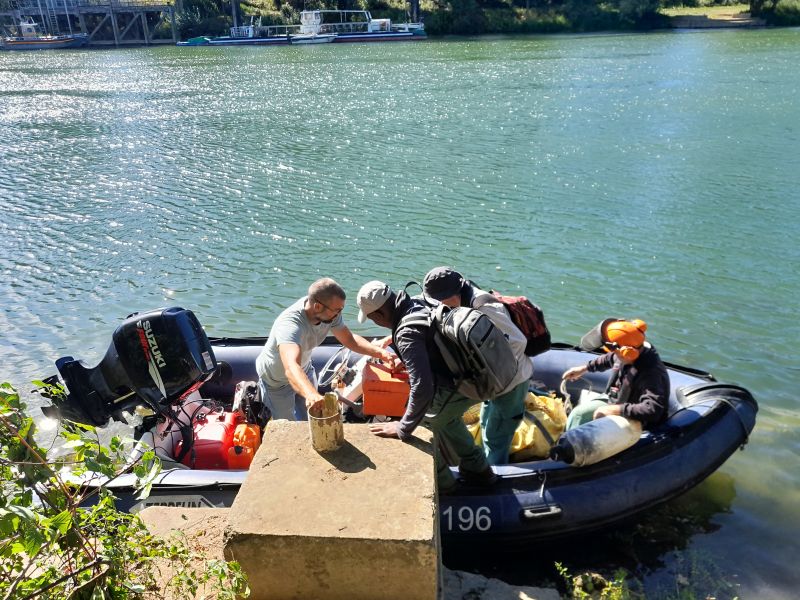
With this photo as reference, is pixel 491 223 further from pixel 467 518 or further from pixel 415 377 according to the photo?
pixel 415 377

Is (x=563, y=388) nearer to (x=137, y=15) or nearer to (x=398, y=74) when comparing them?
(x=398, y=74)

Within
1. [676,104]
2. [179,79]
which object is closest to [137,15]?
[179,79]

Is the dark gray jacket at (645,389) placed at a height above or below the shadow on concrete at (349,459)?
below

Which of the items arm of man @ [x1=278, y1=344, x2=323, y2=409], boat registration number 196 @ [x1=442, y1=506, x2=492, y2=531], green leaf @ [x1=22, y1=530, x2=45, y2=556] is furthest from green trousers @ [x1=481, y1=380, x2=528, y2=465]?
green leaf @ [x1=22, y1=530, x2=45, y2=556]

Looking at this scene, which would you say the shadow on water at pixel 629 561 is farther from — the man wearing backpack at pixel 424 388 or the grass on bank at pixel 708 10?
the grass on bank at pixel 708 10

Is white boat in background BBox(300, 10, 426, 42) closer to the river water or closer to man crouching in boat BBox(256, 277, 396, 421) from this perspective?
the river water

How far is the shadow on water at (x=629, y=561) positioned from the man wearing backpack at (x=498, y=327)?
0.89m

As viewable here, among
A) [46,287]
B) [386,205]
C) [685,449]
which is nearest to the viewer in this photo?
[685,449]

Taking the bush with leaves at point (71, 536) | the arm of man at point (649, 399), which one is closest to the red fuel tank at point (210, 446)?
the bush with leaves at point (71, 536)

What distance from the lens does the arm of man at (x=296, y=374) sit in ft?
12.8

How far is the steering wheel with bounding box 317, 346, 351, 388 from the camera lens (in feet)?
18.8

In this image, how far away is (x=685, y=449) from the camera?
5.01 metres

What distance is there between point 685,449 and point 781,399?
2692 mm

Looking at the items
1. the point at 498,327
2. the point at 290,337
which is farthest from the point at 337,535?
the point at 290,337
